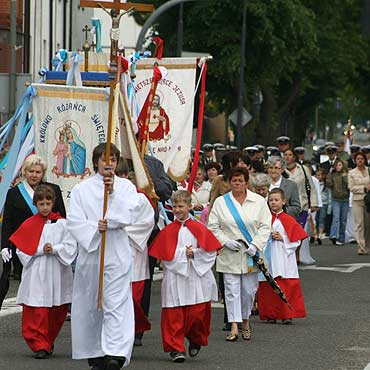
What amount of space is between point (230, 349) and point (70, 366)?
1.71 metres

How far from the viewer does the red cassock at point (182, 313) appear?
11719mm

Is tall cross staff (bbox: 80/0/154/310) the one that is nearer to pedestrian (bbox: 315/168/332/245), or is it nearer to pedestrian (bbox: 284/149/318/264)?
pedestrian (bbox: 284/149/318/264)

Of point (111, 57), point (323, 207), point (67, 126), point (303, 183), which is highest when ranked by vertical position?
point (111, 57)

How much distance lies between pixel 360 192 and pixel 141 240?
13.4 metres

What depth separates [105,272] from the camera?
10594mm

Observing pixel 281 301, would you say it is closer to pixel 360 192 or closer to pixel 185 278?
pixel 185 278

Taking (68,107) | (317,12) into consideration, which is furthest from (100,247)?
(317,12)

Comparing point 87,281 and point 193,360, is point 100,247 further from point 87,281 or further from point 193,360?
point 193,360

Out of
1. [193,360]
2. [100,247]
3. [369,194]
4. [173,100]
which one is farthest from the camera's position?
[369,194]

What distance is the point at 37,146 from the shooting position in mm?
15586

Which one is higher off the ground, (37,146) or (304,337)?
(37,146)

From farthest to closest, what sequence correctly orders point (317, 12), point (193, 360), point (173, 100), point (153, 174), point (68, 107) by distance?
point (317, 12)
point (173, 100)
point (68, 107)
point (153, 174)
point (193, 360)

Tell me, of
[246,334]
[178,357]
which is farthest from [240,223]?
[178,357]

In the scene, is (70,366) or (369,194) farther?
(369,194)
